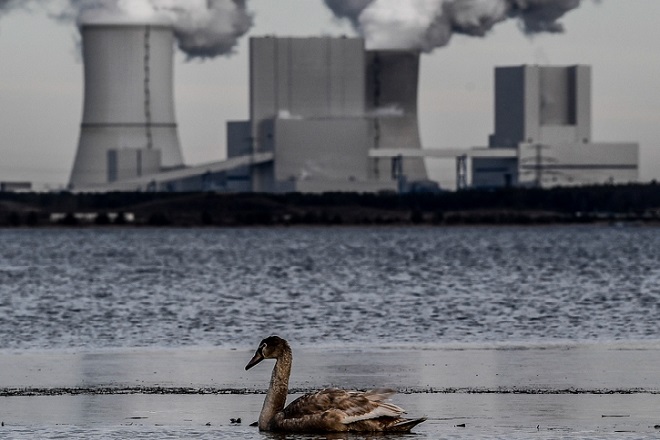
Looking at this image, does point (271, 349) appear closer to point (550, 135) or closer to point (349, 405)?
point (349, 405)

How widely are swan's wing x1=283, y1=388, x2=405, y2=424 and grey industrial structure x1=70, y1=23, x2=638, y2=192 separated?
347ft

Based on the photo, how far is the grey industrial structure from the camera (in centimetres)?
12938

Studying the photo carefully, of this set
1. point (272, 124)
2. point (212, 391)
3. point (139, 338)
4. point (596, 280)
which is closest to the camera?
point (212, 391)

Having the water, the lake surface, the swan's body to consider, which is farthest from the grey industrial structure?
the swan's body

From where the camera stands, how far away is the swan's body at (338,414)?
12875 millimetres

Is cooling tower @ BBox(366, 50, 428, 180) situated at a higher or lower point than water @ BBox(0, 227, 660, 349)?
higher

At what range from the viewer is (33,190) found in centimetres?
16025

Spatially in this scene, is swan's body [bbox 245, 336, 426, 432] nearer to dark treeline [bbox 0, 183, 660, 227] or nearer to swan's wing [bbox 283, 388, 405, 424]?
swan's wing [bbox 283, 388, 405, 424]

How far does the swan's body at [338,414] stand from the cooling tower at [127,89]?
101 m

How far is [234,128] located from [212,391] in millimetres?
133176

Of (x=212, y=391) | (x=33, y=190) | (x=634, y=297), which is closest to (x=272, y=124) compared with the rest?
(x=33, y=190)

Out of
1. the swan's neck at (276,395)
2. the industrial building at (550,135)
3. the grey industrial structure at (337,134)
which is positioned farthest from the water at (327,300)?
the industrial building at (550,135)

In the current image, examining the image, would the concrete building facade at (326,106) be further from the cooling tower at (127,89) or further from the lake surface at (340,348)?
the lake surface at (340,348)

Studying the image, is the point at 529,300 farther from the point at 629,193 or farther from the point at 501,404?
the point at 629,193
